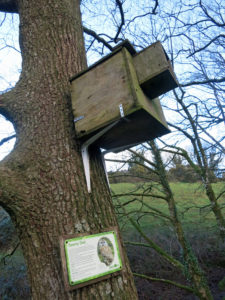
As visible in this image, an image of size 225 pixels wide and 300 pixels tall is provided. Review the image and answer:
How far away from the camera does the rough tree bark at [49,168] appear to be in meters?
0.98

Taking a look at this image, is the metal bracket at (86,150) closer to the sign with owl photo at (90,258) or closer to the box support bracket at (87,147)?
the box support bracket at (87,147)

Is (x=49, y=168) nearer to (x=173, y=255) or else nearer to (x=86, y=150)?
(x=86, y=150)

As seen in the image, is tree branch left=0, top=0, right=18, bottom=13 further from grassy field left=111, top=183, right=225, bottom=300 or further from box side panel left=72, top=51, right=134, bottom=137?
grassy field left=111, top=183, right=225, bottom=300

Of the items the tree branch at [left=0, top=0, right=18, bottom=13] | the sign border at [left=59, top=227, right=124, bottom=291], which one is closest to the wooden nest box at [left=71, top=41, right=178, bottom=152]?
the sign border at [left=59, top=227, right=124, bottom=291]

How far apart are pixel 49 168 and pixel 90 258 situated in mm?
479

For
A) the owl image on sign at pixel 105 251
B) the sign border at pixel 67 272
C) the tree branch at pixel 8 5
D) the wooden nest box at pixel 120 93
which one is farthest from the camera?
the tree branch at pixel 8 5

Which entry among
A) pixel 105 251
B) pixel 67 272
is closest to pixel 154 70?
pixel 105 251

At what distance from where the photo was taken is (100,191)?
1.19 m

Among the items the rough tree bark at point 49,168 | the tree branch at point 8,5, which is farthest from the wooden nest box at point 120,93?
the tree branch at point 8,5

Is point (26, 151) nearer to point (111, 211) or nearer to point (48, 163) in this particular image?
point (48, 163)

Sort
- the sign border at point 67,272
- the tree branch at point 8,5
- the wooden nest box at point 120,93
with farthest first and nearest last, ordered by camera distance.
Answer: the tree branch at point 8,5 → the wooden nest box at point 120,93 → the sign border at point 67,272

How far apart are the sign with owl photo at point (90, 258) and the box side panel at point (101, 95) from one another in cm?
54

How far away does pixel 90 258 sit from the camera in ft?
3.17

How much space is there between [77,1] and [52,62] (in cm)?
83
